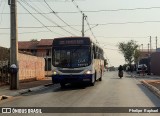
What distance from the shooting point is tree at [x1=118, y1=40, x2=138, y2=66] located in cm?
15188

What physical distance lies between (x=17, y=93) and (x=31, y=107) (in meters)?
7.26

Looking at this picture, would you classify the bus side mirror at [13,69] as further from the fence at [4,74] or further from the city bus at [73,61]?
the fence at [4,74]

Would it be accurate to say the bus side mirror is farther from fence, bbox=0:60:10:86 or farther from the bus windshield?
fence, bbox=0:60:10:86

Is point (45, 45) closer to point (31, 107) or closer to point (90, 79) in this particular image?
point (90, 79)

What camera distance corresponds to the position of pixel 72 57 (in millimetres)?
25953

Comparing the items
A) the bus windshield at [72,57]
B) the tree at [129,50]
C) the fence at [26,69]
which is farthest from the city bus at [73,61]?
the tree at [129,50]

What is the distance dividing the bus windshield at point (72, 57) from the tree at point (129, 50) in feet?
413

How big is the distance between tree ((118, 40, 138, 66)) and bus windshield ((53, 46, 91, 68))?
125831mm

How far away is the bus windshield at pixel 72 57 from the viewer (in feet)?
85.0

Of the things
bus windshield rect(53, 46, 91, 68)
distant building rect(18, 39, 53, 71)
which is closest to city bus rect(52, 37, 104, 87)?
bus windshield rect(53, 46, 91, 68)

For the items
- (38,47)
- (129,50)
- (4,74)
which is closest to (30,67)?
(4,74)

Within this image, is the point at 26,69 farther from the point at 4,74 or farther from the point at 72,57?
the point at 72,57

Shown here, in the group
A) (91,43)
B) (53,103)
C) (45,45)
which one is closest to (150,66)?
(45,45)

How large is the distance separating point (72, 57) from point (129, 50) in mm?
127290
